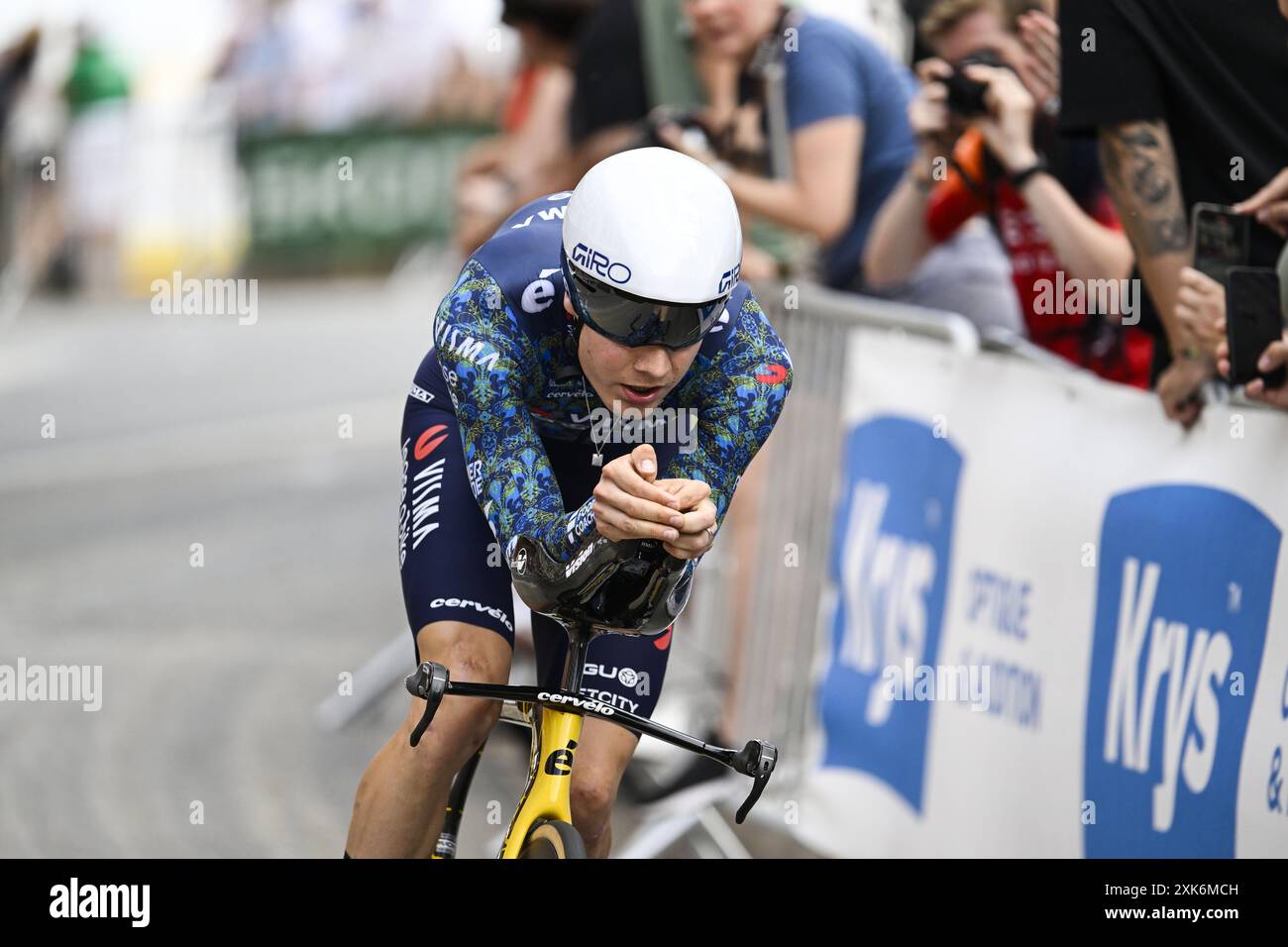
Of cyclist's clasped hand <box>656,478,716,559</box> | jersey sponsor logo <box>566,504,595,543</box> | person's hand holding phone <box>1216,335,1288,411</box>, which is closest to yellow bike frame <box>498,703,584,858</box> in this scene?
jersey sponsor logo <box>566,504,595,543</box>

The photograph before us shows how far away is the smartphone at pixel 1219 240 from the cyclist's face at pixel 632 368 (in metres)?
1.66

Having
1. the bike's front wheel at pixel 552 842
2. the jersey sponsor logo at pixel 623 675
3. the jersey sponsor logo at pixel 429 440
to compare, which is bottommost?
the bike's front wheel at pixel 552 842

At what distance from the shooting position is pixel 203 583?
10344mm

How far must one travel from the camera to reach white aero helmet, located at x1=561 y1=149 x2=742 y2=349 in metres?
3.49

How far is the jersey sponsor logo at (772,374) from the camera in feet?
12.8

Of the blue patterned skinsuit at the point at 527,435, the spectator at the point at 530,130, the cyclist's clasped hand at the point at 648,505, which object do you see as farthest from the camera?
the spectator at the point at 530,130

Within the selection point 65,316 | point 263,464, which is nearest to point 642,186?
point 263,464

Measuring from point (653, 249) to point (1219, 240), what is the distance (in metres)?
Answer: 1.88

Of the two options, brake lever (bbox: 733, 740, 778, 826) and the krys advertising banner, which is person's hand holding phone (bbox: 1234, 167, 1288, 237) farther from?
brake lever (bbox: 733, 740, 778, 826)

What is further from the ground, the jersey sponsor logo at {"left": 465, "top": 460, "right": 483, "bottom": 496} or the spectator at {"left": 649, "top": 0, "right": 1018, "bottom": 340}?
the spectator at {"left": 649, "top": 0, "right": 1018, "bottom": 340}

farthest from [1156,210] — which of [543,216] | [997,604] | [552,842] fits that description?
[552,842]

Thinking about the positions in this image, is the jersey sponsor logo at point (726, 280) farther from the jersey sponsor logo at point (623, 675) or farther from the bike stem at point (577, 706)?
the jersey sponsor logo at point (623, 675)

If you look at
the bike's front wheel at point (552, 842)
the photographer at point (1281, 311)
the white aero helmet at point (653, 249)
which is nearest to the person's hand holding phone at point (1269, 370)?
the photographer at point (1281, 311)

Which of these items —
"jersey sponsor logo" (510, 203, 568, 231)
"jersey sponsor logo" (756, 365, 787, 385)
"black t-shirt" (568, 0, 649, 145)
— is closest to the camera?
"jersey sponsor logo" (756, 365, 787, 385)
